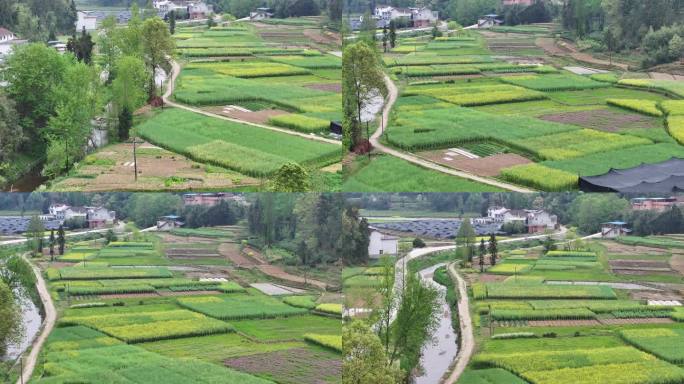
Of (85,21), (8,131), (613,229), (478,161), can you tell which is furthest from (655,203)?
(85,21)

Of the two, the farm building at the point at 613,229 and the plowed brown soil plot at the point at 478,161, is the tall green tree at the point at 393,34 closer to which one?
the plowed brown soil plot at the point at 478,161

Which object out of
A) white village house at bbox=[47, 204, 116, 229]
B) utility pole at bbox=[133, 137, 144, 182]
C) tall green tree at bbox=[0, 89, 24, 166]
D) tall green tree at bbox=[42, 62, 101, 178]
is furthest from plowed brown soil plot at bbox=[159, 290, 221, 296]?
tall green tree at bbox=[0, 89, 24, 166]

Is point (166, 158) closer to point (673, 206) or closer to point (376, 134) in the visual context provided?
point (376, 134)

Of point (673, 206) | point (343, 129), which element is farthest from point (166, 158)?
point (673, 206)

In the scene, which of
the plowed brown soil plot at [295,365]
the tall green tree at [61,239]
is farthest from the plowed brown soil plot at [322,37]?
the plowed brown soil plot at [295,365]

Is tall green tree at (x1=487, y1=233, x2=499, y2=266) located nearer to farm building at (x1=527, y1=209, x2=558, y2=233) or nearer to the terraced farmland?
farm building at (x1=527, y1=209, x2=558, y2=233)

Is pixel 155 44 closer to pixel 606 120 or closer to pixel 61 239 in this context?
pixel 61 239
